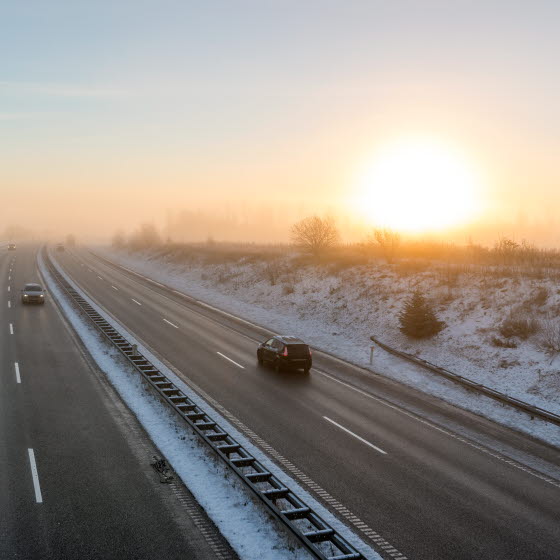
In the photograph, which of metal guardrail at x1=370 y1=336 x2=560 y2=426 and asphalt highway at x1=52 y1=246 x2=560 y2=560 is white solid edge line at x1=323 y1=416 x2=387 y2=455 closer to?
asphalt highway at x1=52 y1=246 x2=560 y2=560

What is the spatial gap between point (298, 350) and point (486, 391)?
7582 millimetres

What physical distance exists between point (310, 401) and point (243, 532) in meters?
8.52

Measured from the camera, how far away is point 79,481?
10.4 m

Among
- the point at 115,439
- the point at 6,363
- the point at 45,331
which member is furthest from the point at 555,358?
the point at 45,331

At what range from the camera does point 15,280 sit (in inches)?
1852

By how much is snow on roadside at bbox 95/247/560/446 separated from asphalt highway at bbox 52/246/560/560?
1655 millimetres

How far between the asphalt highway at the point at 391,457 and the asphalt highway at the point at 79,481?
3262mm

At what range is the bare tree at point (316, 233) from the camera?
45844 mm

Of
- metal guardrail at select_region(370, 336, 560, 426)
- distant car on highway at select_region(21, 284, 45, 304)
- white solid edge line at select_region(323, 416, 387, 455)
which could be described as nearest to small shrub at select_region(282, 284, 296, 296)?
metal guardrail at select_region(370, 336, 560, 426)

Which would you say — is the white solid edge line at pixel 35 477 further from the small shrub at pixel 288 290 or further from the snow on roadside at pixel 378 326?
the small shrub at pixel 288 290

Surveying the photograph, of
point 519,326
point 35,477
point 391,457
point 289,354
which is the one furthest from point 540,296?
point 35,477

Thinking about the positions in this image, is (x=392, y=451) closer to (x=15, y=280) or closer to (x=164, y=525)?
(x=164, y=525)

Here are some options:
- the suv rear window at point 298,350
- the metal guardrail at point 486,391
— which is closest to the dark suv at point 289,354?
the suv rear window at point 298,350

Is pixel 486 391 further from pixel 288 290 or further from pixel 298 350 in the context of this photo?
pixel 288 290
